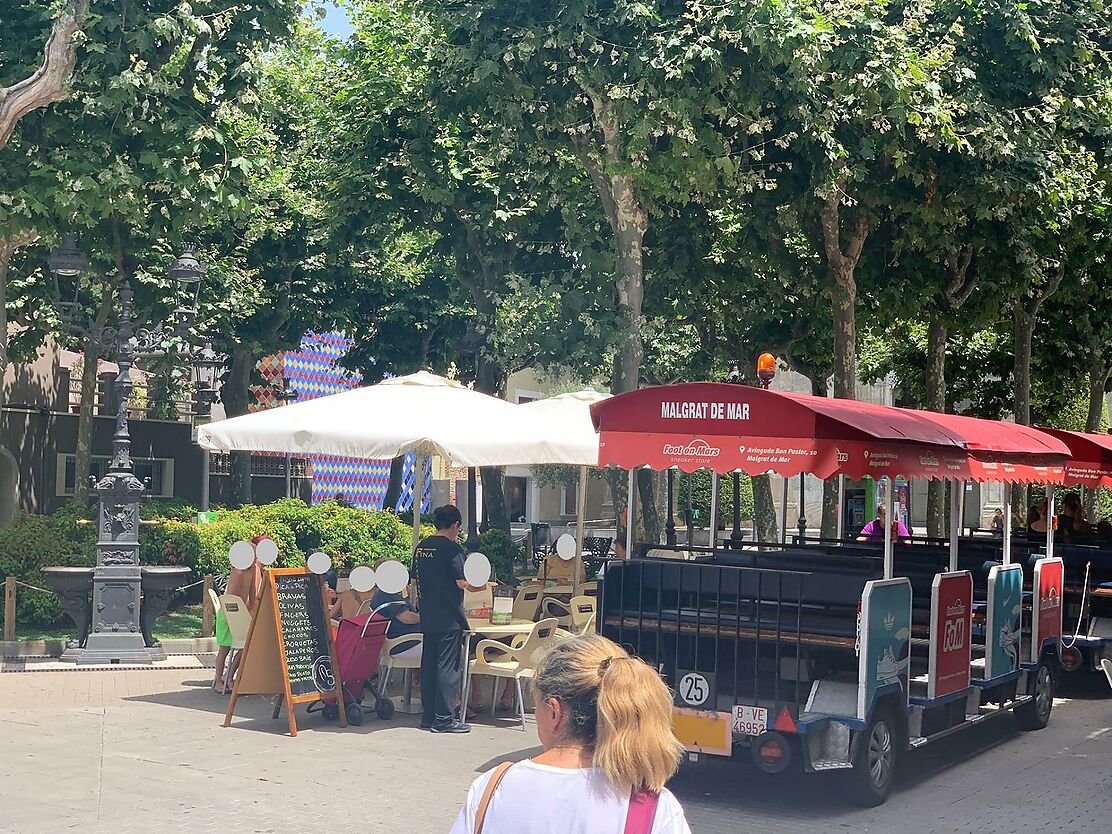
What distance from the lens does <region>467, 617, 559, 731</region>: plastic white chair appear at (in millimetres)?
11562

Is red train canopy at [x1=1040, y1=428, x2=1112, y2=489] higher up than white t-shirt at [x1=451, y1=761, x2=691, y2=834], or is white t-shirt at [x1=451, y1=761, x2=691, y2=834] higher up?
Result: red train canopy at [x1=1040, y1=428, x2=1112, y2=489]

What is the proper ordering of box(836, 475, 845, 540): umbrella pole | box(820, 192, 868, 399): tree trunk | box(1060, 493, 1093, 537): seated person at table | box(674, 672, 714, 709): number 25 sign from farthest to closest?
box(1060, 493, 1093, 537): seated person at table, box(820, 192, 868, 399): tree trunk, box(836, 475, 845, 540): umbrella pole, box(674, 672, 714, 709): number 25 sign

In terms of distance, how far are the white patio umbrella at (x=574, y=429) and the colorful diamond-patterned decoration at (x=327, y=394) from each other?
27153 mm

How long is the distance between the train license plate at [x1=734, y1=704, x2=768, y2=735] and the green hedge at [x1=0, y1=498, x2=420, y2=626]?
1105 cm

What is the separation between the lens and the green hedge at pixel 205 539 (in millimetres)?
17828

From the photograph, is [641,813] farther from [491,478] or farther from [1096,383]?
[1096,383]

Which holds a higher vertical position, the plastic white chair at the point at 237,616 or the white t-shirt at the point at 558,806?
the white t-shirt at the point at 558,806

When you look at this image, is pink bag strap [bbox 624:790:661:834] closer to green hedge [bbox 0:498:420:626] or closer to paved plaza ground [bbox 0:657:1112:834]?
paved plaza ground [bbox 0:657:1112:834]

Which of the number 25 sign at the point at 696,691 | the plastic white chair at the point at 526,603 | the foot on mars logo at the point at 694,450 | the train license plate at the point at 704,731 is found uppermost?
the foot on mars logo at the point at 694,450

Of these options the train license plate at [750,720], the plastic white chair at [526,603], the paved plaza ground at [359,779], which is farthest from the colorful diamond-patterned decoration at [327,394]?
the train license plate at [750,720]

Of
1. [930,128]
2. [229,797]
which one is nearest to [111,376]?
[930,128]

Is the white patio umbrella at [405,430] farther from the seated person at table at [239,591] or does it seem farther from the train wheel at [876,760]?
the train wheel at [876,760]

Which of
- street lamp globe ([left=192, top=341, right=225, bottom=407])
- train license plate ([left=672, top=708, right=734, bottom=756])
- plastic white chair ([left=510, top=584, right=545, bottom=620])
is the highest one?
street lamp globe ([left=192, top=341, right=225, bottom=407])

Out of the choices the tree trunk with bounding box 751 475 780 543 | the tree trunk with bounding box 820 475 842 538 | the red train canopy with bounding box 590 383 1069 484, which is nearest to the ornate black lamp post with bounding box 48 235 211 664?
the red train canopy with bounding box 590 383 1069 484
